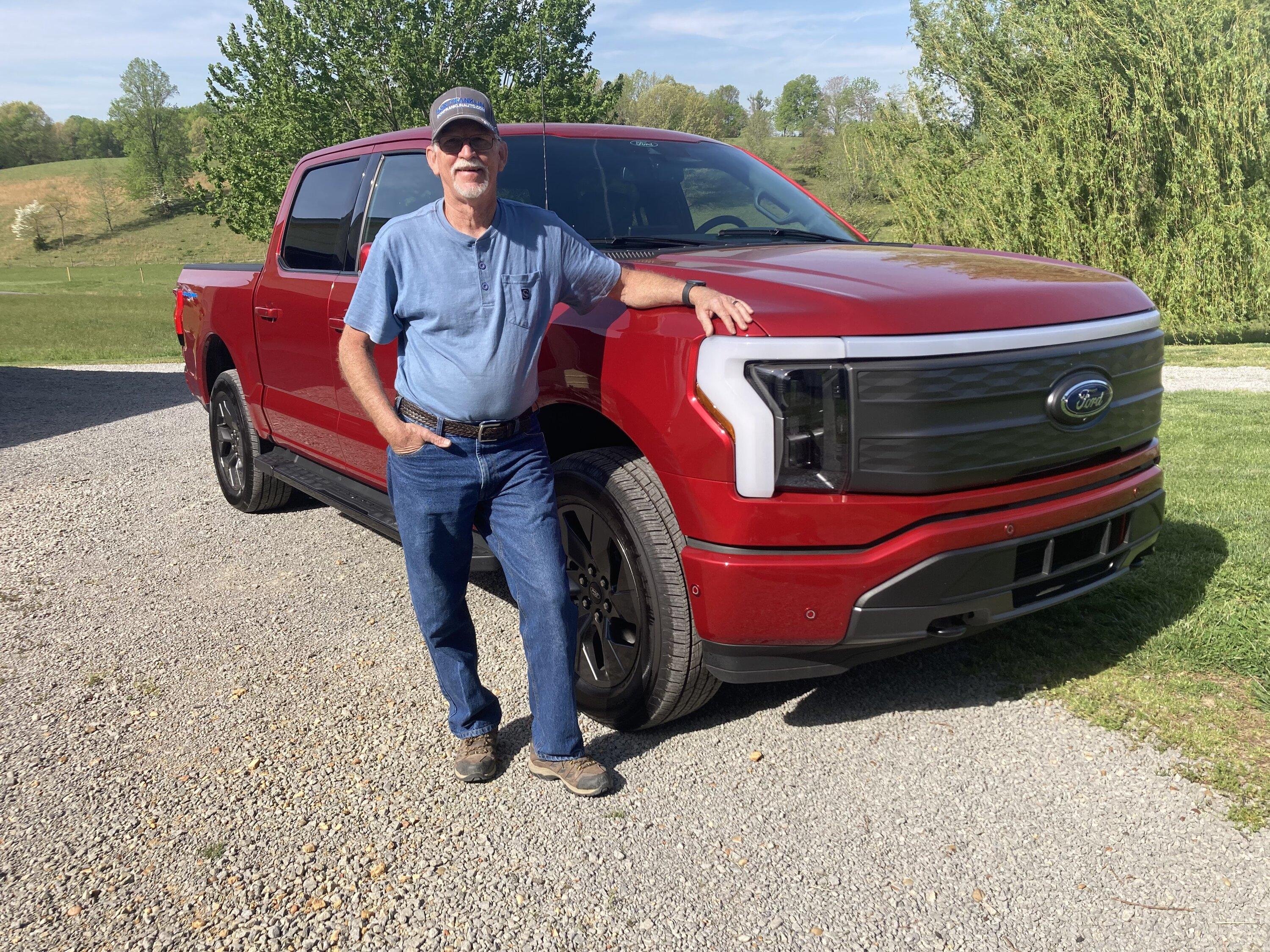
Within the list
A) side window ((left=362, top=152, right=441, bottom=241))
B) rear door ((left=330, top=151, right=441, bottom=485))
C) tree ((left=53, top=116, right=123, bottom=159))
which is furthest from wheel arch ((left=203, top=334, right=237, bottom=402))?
tree ((left=53, top=116, right=123, bottom=159))

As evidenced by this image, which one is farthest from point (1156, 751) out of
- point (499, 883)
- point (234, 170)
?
point (234, 170)

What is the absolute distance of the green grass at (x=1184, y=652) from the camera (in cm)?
314

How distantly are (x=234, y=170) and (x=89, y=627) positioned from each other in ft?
133

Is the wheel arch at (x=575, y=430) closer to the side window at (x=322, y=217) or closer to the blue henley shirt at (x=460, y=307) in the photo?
the blue henley shirt at (x=460, y=307)

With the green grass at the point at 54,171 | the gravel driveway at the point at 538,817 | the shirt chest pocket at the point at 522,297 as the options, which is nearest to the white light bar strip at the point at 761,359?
the shirt chest pocket at the point at 522,297

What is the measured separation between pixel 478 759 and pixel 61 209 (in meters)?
113

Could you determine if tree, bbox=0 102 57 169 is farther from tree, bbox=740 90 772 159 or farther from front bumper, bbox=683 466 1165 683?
front bumper, bbox=683 466 1165 683

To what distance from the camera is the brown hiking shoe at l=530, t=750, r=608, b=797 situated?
3043 millimetres

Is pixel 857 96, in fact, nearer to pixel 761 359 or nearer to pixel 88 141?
pixel 761 359

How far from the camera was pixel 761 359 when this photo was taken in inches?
106

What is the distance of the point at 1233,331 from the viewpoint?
693 inches

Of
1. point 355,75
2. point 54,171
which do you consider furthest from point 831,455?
point 54,171

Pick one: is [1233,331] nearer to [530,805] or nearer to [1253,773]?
[1253,773]

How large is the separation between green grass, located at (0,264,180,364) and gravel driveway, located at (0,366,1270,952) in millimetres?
15873
